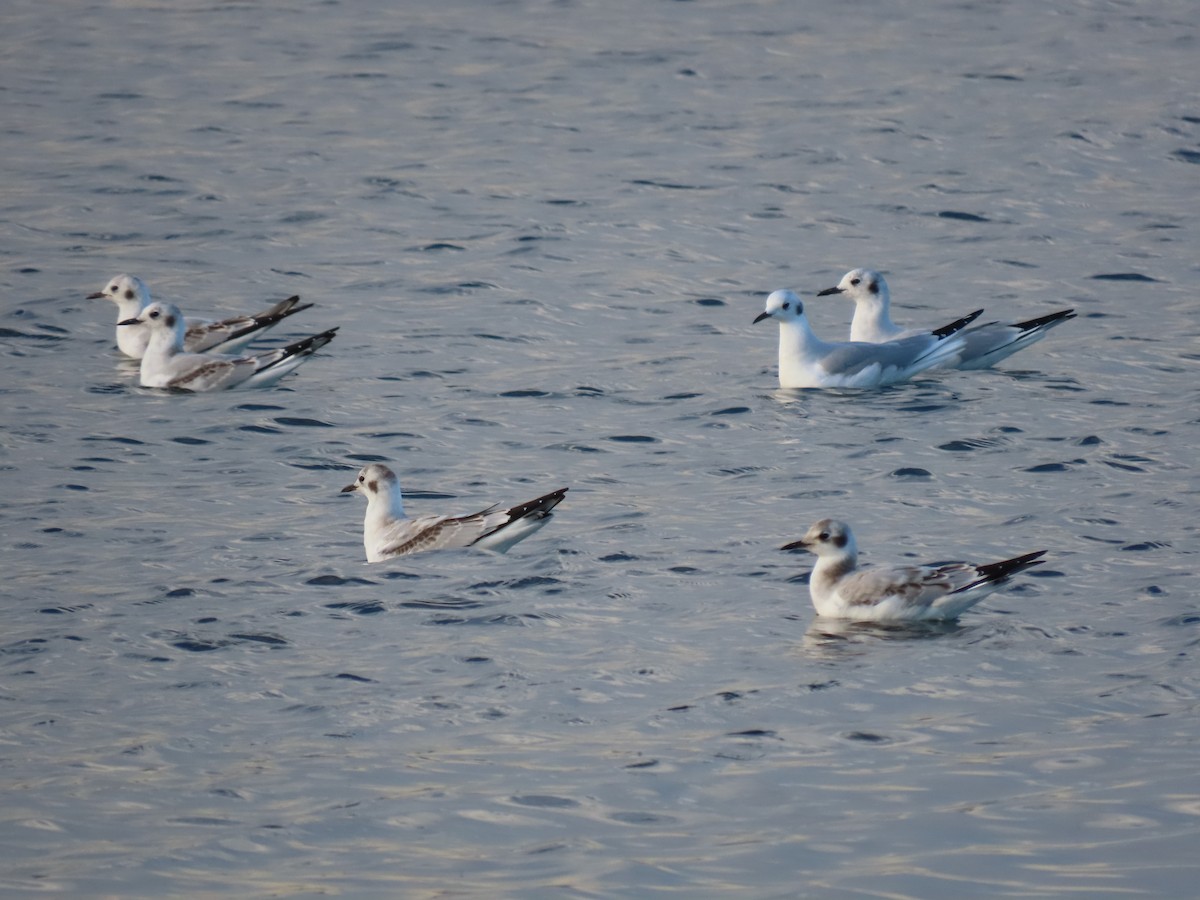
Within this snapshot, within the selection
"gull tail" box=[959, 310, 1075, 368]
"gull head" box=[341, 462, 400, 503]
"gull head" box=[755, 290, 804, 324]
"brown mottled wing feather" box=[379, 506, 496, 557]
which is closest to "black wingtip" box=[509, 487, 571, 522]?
"brown mottled wing feather" box=[379, 506, 496, 557]

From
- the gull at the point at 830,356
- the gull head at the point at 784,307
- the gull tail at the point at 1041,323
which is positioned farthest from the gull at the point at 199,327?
the gull tail at the point at 1041,323

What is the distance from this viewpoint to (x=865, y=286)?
61.0 feet

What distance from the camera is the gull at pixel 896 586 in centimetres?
1163

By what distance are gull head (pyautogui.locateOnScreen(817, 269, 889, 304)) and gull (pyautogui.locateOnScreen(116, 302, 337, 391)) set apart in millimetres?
4829

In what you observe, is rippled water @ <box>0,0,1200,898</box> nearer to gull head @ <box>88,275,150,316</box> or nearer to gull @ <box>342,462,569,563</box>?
gull @ <box>342,462,569,563</box>

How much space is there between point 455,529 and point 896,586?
305 cm

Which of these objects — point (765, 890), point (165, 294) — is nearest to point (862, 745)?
point (765, 890)

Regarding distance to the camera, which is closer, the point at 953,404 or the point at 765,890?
the point at 765,890

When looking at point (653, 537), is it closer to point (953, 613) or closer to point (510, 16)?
point (953, 613)

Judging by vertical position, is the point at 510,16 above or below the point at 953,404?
above

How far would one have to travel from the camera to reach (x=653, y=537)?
535 inches

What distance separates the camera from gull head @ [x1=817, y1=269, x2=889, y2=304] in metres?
18.5

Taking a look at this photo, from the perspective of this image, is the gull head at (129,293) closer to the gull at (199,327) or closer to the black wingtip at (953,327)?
the gull at (199,327)

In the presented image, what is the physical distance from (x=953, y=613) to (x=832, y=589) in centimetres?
73
